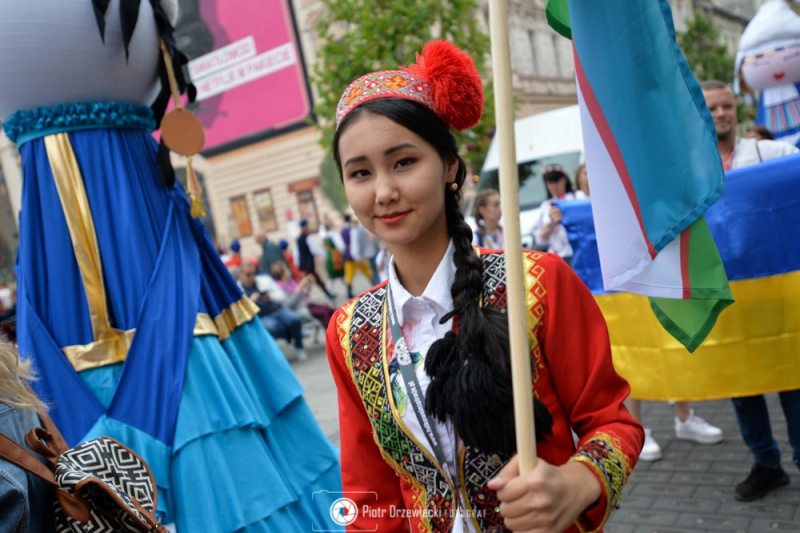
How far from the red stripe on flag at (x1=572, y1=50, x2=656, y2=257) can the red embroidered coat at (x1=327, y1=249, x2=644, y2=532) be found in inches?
7.8

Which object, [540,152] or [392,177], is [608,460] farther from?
[540,152]

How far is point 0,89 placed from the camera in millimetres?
2484

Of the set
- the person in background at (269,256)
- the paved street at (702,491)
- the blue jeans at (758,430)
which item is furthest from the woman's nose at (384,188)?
the person in background at (269,256)

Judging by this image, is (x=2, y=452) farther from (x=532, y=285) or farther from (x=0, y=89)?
(x=0, y=89)

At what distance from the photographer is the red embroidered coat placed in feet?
4.55

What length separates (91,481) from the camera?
1514 mm

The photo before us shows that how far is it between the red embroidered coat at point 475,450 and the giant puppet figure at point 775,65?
4378 mm

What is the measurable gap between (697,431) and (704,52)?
27.8 meters

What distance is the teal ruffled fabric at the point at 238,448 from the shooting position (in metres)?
2.34

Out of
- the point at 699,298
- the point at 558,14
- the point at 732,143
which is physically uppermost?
the point at 558,14

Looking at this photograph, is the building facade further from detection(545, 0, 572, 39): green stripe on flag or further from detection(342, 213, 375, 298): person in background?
detection(545, 0, 572, 39): green stripe on flag

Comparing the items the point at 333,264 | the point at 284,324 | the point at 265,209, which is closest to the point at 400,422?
the point at 284,324

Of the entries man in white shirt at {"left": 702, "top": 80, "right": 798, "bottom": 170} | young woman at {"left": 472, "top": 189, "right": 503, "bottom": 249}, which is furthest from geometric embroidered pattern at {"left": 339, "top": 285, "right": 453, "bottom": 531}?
young woman at {"left": 472, "top": 189, "right": 503, "bottom": 249}

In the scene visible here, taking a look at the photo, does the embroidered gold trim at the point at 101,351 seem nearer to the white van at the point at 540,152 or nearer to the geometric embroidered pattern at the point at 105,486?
the geometric embroidered pattern at the point at 105,486
